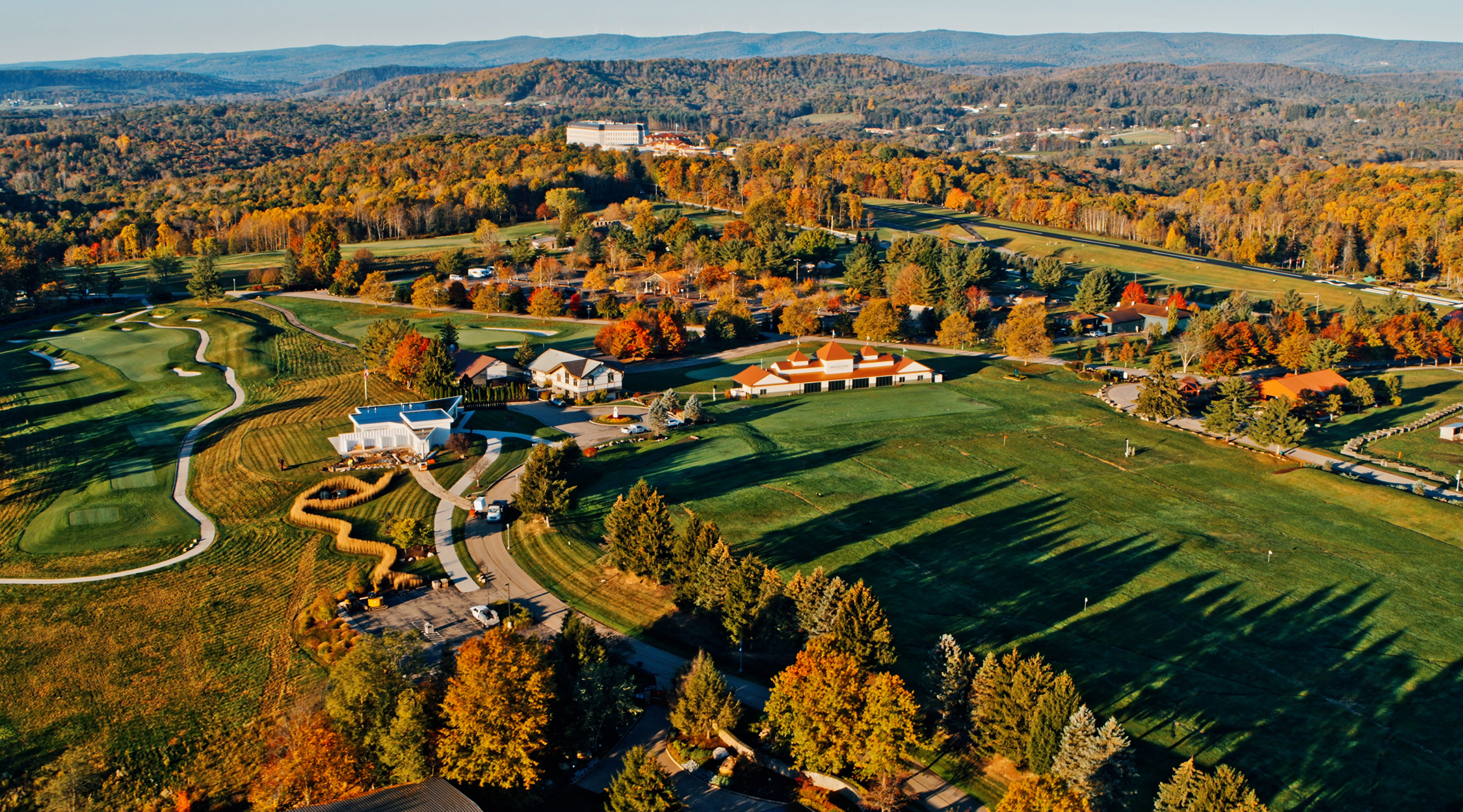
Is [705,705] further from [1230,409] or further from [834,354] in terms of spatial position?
[1230,409]

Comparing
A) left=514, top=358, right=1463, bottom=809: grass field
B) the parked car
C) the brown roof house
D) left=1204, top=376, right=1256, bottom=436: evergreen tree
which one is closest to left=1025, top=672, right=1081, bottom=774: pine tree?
left=514, top=358, right=1463, bottom=809: grass field

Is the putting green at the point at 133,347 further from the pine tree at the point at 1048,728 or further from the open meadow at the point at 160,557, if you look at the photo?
the pine tree at the point at 1048,728

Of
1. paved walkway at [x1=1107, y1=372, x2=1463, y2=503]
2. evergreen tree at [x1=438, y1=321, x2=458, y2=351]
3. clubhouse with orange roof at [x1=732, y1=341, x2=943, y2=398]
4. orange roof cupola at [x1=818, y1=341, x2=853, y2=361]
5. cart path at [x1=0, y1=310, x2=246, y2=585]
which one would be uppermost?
evergreen tree at [x1=438, y1=321, x2=458, y2=351]

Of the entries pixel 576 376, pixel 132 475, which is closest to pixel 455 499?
pixel 132 475

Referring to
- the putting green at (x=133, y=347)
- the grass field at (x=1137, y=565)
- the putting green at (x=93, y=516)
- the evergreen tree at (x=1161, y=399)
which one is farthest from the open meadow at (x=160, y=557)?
the evergreen tree at (x=1161, y=399)

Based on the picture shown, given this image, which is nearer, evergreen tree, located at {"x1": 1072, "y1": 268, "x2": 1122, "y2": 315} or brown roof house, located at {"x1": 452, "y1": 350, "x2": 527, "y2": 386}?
brown roof house, located at {"x1": 452, "y1": 350, "x2": 527, "y2": 386}

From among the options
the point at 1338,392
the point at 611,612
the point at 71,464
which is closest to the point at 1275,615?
the point at 611,612

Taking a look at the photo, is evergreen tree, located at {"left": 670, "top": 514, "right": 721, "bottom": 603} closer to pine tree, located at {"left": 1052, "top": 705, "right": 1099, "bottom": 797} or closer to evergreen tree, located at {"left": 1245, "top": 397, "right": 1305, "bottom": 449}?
pine tree, located at {"left": 1052, "top": 705, "right": 1099, "bottom": 797}
